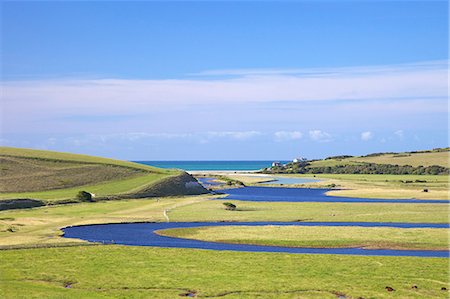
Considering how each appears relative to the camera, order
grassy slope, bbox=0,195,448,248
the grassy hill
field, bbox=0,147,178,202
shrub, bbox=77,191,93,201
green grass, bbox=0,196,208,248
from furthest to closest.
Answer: the grassy hill < field, bbox=0,147,178,202 < shrub, bbox=77,191,93,201 < grassy slope, bbox=0,195,448,248 < green grass, bbox=0,196,208,248

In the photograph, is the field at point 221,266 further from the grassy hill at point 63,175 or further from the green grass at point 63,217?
the grassy hill at point 63,175

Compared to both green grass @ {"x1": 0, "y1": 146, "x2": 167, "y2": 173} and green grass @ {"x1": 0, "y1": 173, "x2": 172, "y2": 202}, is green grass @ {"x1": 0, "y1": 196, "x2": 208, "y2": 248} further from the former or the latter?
green grass @ {"x1": 0, "y1": 146, "x2": 167, "y2": 173}

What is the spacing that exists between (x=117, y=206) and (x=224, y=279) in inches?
2589

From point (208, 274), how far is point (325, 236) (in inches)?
946

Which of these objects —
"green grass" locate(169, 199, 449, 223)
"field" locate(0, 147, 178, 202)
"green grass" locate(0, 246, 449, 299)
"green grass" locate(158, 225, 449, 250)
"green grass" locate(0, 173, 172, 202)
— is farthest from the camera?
"field" locate(0, 147, 178, 202)

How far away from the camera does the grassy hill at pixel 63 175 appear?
Result: 12322 centimetres

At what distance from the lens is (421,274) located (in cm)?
5075

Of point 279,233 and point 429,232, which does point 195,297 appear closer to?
point 279,233

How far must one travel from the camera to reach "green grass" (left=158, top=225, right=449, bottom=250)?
217 ft

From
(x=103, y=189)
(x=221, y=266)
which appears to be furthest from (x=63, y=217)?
(x=221, y=266)

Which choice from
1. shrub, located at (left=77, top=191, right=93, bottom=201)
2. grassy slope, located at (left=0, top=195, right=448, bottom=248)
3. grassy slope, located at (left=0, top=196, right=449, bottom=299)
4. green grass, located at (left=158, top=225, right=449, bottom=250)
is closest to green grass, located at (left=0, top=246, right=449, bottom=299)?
grassy slope, located at (left=0, top=196, right=449, bottom=299)

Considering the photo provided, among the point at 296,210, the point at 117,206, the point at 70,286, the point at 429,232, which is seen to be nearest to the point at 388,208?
the point at 296,210

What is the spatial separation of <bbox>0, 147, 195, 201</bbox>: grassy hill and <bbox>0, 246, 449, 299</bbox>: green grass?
193ft

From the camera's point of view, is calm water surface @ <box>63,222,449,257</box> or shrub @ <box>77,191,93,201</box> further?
shrub @ <box>77,191,93,201</box>
